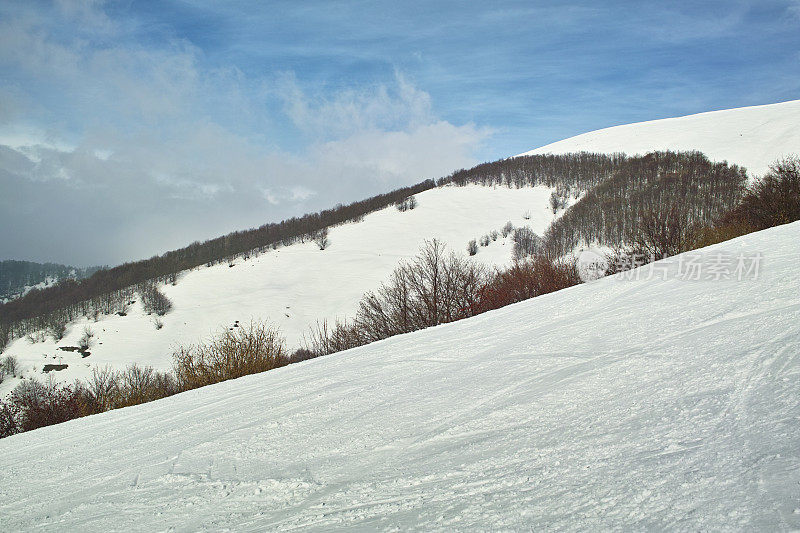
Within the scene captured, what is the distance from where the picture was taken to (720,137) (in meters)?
79.8

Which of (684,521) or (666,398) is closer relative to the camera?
(684,521)

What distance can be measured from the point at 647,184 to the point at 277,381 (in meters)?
73.1

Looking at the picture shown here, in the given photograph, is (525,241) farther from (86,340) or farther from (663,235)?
(86,340)

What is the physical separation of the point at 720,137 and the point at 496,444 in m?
99.2

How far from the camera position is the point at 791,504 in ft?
4.33

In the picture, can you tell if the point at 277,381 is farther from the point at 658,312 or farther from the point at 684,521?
the point at 684,521

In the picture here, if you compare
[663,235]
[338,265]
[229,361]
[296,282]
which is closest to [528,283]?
[663,235]

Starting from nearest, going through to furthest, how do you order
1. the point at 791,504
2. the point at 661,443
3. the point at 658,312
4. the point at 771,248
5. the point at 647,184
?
the point at 791,504
the point at 661,443
the point at 658,312
the point at 771,248
the point at 647,184

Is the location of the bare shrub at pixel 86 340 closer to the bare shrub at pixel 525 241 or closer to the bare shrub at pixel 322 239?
the bare shrub at pixel 322 239

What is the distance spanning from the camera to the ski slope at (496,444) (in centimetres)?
160

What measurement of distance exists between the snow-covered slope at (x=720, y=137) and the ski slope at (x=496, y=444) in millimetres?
70291

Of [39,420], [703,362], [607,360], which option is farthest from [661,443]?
[39,420]

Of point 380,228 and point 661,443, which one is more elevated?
point 380,228

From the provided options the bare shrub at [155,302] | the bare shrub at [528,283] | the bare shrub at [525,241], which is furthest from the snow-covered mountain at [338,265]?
the bare shrub at [528,283]
